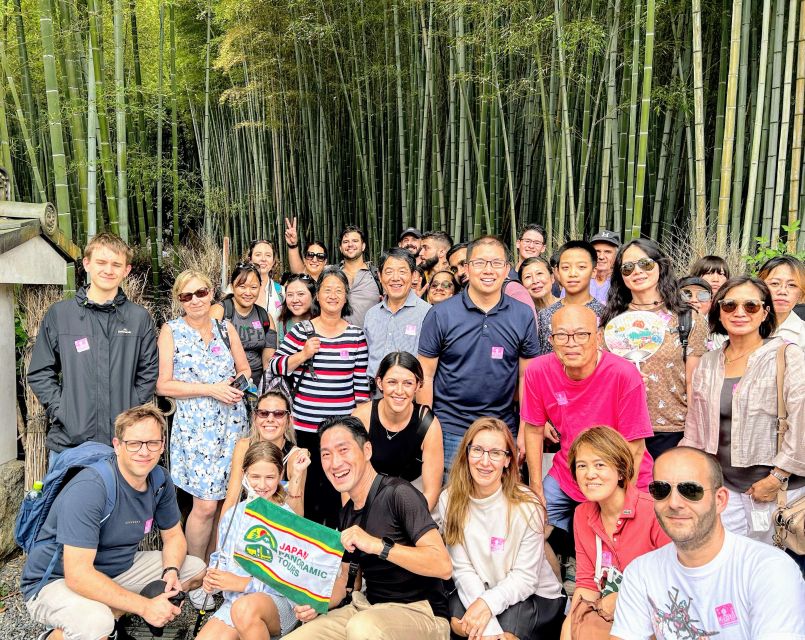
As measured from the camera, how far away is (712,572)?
1611 millimetres

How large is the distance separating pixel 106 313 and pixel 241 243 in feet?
30.6

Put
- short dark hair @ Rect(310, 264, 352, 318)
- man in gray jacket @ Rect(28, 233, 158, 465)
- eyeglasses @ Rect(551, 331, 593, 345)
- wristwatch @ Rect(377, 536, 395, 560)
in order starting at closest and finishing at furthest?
wristwatch @ Rect(377, 536, 395, 560) → eyeglasses @ Rect(551, 331, 593, 345) → man in gray jacket @ Rect(28, 233, 158, 465) → short dark hair @ Rect(310, 264, 352, 318)

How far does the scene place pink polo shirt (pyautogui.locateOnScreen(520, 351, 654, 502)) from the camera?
7.23ft

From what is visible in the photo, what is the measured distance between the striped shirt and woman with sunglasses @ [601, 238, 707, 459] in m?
1.23

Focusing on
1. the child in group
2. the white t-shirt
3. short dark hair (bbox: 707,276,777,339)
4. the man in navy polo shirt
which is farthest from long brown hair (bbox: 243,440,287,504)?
short dark hair (bbox: 707,276,777,339)

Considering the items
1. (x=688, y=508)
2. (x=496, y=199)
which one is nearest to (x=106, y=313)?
(x=688, y=508)

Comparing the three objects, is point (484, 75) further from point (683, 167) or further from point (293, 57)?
point (293, 57)

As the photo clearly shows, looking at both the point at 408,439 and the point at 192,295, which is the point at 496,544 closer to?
the point at 408,439

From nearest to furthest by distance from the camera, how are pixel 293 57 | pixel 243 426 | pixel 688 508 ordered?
1. pixel 688 508
2. pixel 243 426
3. pixel 293 57

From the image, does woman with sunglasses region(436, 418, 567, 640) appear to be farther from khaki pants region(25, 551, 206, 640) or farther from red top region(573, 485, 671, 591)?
khaki pants region(25, 551, 206, 640)

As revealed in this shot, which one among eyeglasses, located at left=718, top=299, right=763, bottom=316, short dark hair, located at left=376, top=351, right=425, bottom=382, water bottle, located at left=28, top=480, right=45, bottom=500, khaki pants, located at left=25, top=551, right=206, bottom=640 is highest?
eyeglasses, located at left=718, top=299, right=763, bottom=316

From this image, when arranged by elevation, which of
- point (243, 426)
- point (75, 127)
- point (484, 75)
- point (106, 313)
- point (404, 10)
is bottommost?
point (243, 426)

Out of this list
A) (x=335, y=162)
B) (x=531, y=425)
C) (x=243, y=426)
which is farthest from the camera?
(x=335, y=162)

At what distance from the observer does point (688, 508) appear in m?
1.59
